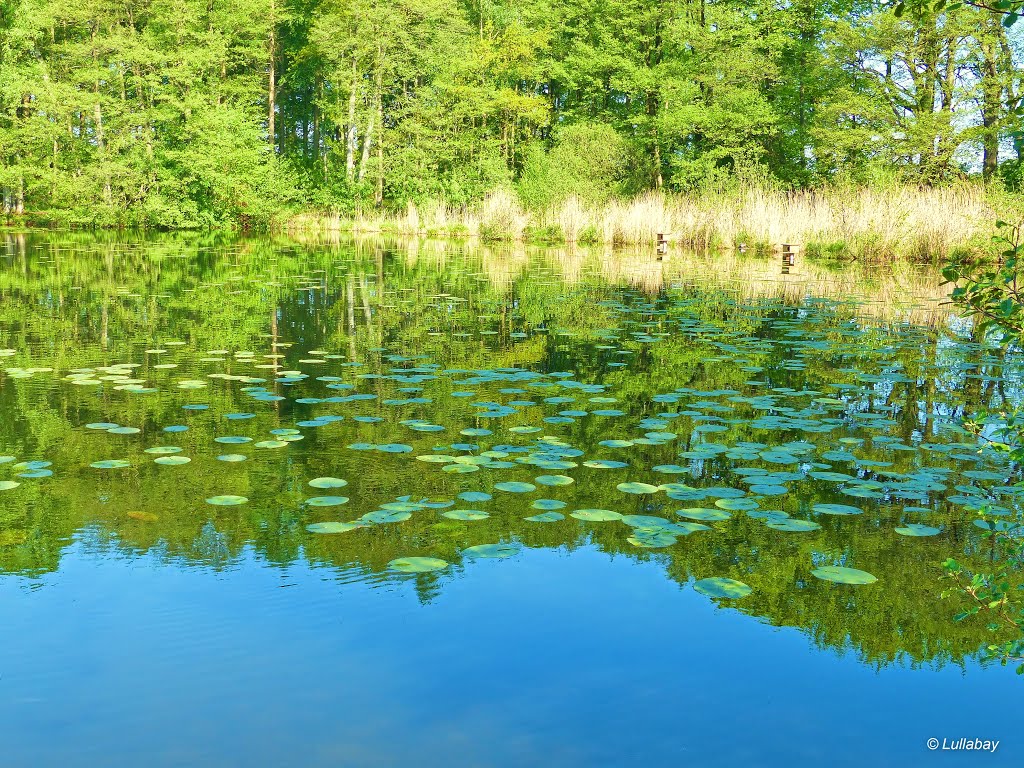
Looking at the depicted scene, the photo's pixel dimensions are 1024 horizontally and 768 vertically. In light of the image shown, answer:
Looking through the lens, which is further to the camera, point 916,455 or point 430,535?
point 916,455

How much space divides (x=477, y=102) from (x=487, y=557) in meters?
38.0

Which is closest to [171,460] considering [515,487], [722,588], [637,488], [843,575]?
[515,487]

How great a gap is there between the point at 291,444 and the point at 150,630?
202cm

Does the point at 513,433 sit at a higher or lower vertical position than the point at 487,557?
higher

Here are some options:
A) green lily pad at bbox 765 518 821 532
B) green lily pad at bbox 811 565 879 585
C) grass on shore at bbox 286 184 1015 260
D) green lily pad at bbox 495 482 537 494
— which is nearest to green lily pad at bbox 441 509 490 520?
green lily pad at bbox 495 482 537 494

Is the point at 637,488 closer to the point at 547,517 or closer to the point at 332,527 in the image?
the point at 547,517

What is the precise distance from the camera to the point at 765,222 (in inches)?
885

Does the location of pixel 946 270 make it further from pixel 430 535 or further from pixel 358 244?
pixel 358 244

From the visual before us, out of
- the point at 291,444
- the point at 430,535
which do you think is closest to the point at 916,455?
the point at 430,535

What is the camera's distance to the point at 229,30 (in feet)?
127

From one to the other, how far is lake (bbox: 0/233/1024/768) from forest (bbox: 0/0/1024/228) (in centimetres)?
1892

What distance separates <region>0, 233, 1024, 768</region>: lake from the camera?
240cm

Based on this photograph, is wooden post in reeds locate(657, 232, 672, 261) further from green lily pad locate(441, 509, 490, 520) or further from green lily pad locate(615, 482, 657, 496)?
green lily pad locate(441, 509, 490, 520)

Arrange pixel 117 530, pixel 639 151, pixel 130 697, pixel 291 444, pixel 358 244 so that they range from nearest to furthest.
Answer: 1. pixel 130 697
2. pixel 117 530
3. pixel 291 444
4. pixel 358 244
5. pixel 639 151
